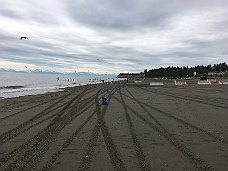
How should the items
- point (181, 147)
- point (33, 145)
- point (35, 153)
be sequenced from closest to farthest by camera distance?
1. point (35, 153)
2. point (181, 147)
3. point (33, 145)

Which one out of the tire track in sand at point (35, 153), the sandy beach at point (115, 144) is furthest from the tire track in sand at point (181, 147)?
the tire track in sand at point (35, 153)

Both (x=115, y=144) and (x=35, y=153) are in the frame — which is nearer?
(x=35, y=153)

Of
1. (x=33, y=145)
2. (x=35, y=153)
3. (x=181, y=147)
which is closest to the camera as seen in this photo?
(x=35, y=153)

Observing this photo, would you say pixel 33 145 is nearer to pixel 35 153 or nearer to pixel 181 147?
pixel 35 153

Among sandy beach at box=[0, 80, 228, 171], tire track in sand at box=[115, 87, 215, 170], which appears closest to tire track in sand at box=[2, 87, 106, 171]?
sandy beach at box=[0, 80, 228, 171]

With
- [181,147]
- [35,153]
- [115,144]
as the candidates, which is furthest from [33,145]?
[181,147]

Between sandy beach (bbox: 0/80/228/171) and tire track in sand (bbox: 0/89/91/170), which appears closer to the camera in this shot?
sandy beach (bbox: 0/80/228/171)

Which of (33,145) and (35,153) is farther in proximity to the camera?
(33,145)

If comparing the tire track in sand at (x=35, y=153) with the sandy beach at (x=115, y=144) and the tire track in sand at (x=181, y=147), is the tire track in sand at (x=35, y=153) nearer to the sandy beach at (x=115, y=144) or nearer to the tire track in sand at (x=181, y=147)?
the sandy beach at (x=115, y=144)

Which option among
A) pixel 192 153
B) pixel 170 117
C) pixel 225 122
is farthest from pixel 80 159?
pixel 225 122

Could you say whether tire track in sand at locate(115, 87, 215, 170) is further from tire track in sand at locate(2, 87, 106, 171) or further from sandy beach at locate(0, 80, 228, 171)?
tire track in sand at locate(2, 87, 106, 171)

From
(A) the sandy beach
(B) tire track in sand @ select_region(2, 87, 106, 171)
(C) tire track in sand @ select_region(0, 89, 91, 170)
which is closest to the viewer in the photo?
(B) tire track in sand @ select_region(2, 87, 106, 171)

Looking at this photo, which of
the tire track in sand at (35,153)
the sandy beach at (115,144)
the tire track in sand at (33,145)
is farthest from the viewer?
the tire track in sand at (33,145)

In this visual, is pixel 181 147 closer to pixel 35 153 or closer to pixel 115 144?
pixel 115 144
